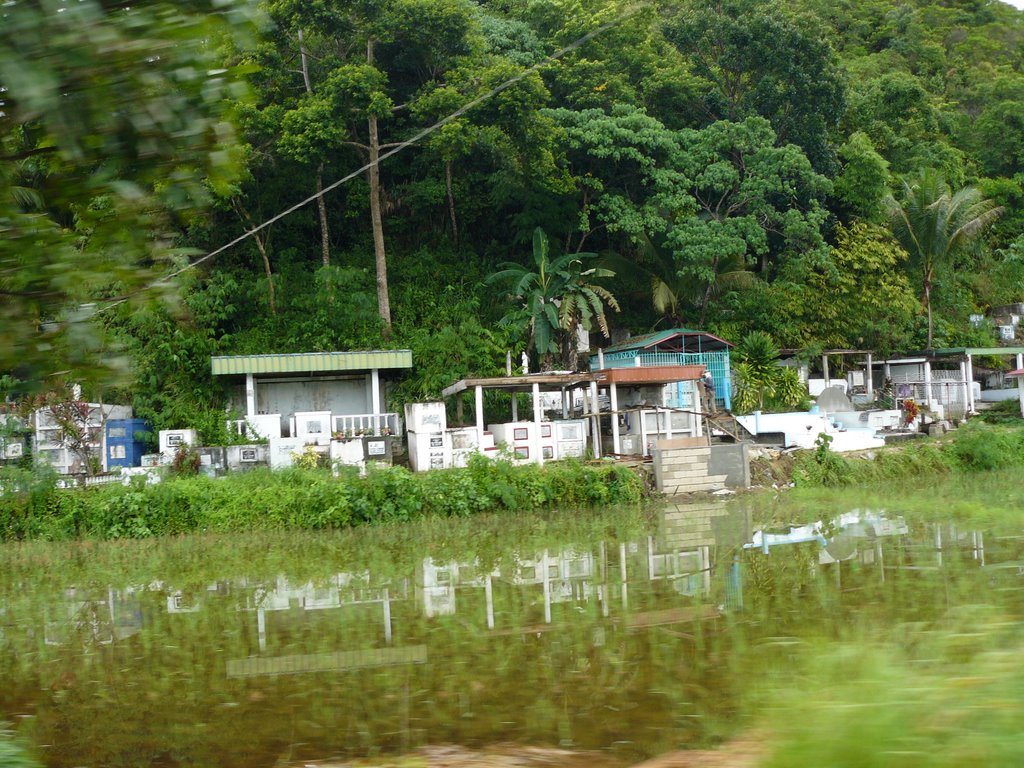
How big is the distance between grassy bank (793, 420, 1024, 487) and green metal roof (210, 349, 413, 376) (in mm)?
10023

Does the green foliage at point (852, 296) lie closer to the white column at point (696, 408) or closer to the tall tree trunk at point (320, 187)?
the white column at point (696, 408)

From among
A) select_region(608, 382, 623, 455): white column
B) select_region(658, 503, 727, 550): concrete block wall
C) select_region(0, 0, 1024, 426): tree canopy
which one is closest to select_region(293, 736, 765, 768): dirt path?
select_region(658, 503, 727, 550): concrete block wall

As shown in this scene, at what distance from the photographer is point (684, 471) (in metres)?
17.9

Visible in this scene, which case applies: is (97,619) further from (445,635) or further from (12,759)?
(12,759)

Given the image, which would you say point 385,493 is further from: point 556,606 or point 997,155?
point 997,155

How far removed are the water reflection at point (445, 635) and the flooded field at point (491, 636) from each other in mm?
28

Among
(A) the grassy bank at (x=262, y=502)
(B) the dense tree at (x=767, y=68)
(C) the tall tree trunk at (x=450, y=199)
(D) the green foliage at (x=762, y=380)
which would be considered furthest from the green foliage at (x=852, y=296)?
(A) the grassy bank at (x=262, y=502)

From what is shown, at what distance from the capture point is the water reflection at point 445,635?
5.16 metres

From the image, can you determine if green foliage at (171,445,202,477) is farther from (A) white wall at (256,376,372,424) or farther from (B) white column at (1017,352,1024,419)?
(B) white column at (1017,352,1024,419)

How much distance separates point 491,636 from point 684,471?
11349mm

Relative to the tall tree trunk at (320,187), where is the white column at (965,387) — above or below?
below

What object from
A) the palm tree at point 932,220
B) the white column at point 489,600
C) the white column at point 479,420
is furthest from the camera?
the palm tree at point 932,220

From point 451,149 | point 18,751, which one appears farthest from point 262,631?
point 451,149

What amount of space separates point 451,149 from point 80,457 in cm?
1192
